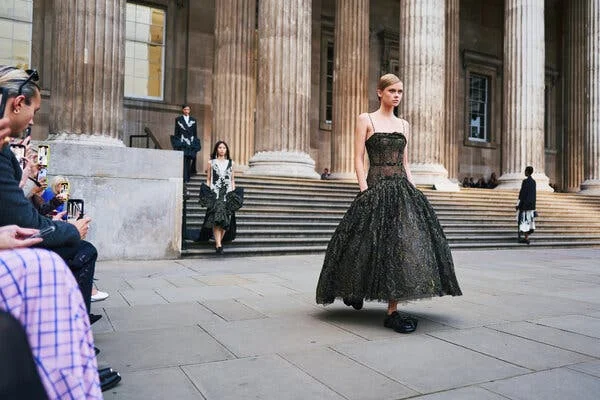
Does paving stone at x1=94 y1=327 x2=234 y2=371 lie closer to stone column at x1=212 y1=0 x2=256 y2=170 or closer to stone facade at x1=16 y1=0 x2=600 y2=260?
stone facade at x1=16 y1=0 x2=600 y2=260

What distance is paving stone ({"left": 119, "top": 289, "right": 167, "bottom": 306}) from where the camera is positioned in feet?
17.0

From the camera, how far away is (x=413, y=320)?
13.7 feet

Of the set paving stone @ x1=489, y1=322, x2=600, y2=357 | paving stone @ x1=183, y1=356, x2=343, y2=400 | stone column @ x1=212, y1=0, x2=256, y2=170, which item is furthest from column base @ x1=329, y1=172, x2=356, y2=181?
paving stone @ x1=183, y1=356, x2=343, y2=400

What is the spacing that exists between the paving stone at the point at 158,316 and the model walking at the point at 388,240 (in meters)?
1.06

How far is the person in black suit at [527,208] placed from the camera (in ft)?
43.3

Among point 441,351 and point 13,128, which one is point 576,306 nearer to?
point 441,351

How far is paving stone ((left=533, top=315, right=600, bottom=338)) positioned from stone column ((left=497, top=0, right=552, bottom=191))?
47.0 ft

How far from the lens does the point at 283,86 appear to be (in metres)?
14.4

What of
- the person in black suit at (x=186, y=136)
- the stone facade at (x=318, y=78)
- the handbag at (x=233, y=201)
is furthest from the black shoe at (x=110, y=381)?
the person in black suit at (x=186, y=136)

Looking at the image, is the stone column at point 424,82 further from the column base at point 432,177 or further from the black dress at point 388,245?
the black dress at point 388,245

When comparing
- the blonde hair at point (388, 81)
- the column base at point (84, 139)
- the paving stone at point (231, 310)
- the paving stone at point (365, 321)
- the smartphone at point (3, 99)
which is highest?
the column base at point (84, 139)

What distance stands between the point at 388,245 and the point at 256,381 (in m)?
1.70

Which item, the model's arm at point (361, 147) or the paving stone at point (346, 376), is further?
the model's arm at point (361, 147)

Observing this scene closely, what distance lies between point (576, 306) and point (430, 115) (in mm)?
12039
